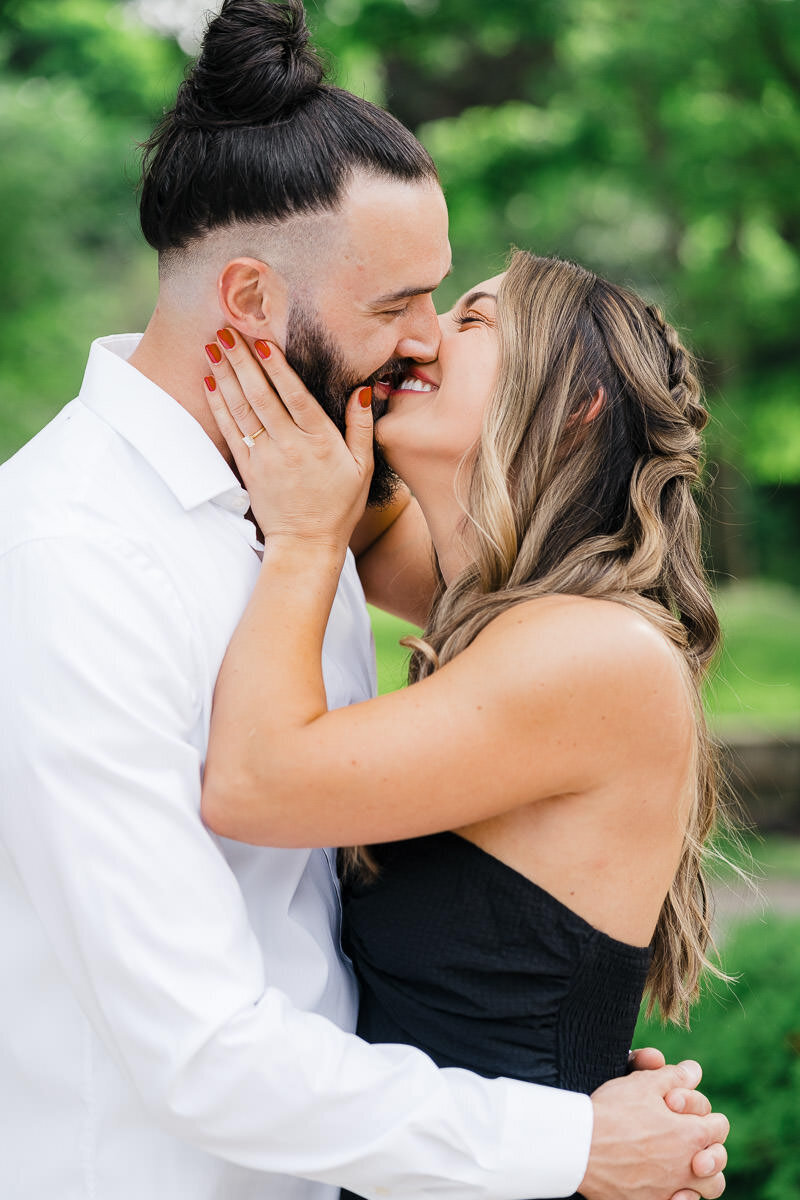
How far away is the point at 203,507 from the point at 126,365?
11.3 inches

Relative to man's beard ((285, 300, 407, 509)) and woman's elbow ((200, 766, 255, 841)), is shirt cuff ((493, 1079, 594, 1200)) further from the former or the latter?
man's beard ((285, 300, 407, 509))

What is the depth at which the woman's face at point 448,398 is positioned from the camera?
7.67 feet

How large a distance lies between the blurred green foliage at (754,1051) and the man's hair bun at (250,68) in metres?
2.19

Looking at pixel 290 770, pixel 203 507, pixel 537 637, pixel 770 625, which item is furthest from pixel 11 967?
pixel 770 625

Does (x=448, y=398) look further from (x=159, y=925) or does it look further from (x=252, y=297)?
(x=159, y=925)

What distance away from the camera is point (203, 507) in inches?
82.7

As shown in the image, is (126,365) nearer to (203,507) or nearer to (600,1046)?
(203,507)

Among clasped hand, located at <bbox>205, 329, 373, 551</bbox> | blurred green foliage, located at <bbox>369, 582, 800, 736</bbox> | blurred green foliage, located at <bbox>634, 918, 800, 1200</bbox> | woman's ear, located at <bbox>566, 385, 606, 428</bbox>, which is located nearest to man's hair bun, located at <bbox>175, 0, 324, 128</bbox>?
clasped hand, located at <bbox>205, 329, 373, 551</bbox>

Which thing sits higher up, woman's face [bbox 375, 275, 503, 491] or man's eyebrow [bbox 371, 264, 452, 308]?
man's eyebrow [bbox 371, 264, 452, 308]

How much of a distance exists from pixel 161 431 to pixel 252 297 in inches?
12.4

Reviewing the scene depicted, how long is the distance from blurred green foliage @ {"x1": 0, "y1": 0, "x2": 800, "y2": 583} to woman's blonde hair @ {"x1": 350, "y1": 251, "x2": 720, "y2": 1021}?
A: 3496mm

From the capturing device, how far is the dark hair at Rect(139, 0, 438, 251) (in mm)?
2160

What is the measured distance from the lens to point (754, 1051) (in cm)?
340

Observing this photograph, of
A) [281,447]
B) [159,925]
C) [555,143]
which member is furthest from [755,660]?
[159,925]
